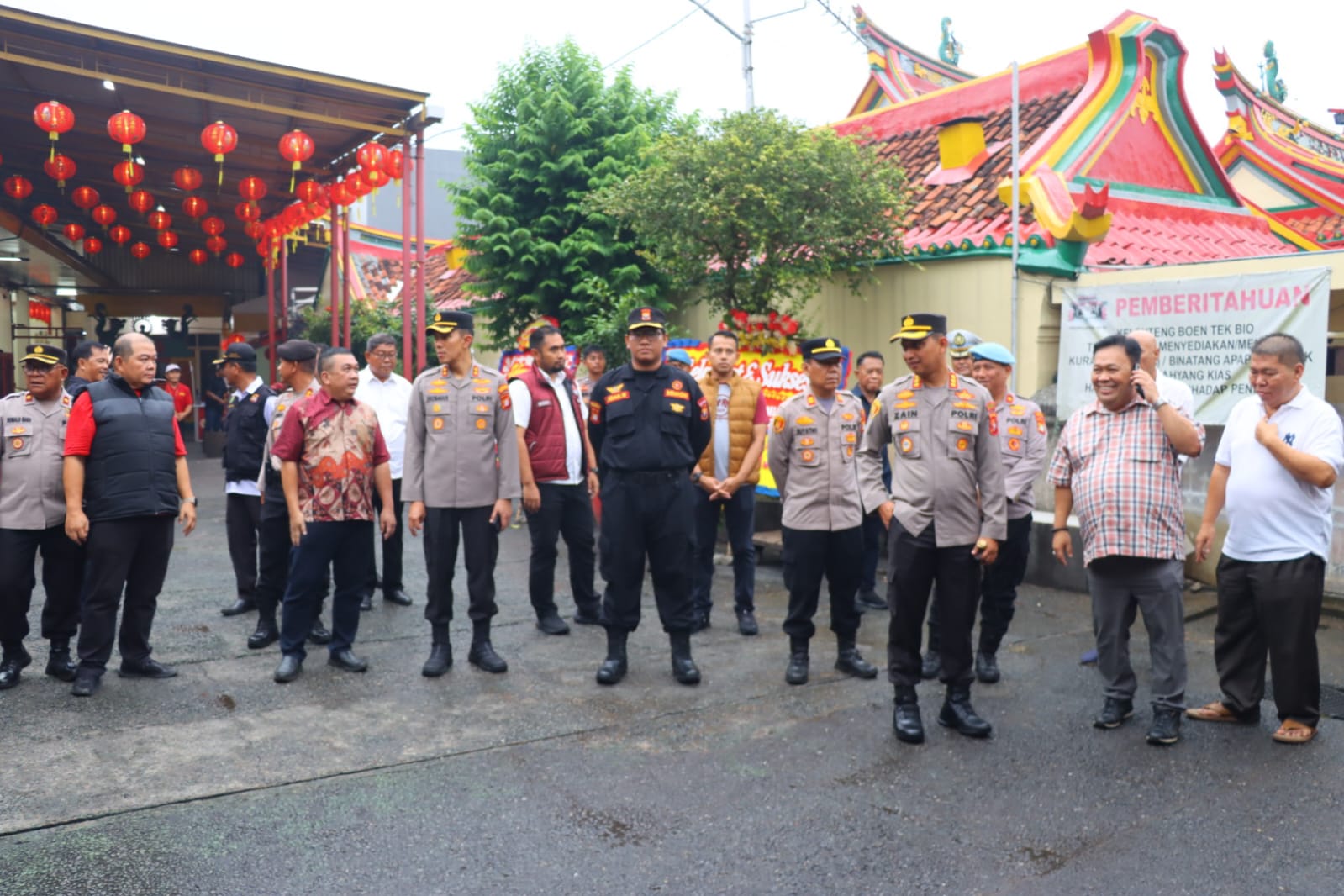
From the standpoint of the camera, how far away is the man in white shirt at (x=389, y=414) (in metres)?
7.35

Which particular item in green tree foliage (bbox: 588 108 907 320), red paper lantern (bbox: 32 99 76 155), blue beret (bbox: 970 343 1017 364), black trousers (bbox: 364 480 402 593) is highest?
red paper lantern (bbox: 32 99 76 155)

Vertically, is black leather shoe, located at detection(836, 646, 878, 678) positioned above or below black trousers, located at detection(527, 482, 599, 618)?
below

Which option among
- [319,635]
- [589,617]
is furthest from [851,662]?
[319,635]

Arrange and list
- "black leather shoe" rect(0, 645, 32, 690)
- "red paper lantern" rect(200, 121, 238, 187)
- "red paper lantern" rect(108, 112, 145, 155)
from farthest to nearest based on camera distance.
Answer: "red paper lantern" rect(200, 121, 238, 187) < "red paper lantern" rect(108, 112, 145, 155) < "black leather shoe" rect(0, 645, 32, 690)

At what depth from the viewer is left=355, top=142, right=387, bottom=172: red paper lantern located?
1345 cm

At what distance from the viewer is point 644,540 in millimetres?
5746

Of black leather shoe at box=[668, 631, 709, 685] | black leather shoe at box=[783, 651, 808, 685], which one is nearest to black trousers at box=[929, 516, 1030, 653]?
black leather shoe at box=[783, 651, 808, 685]

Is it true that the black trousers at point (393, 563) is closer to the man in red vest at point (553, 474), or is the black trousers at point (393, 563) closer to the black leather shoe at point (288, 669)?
the man in red vest at point (553, 474)

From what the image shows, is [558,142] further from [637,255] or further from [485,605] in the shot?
[485,605]

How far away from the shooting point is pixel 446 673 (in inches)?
225

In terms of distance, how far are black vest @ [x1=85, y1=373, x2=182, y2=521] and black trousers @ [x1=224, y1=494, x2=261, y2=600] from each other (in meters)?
1.37

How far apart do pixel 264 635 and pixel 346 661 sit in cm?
84

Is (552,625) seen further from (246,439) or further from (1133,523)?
(1133,523)

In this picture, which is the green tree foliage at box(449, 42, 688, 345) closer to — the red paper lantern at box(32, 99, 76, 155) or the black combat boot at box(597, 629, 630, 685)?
the red paper lantern at box(32, 99, 76, 155)
